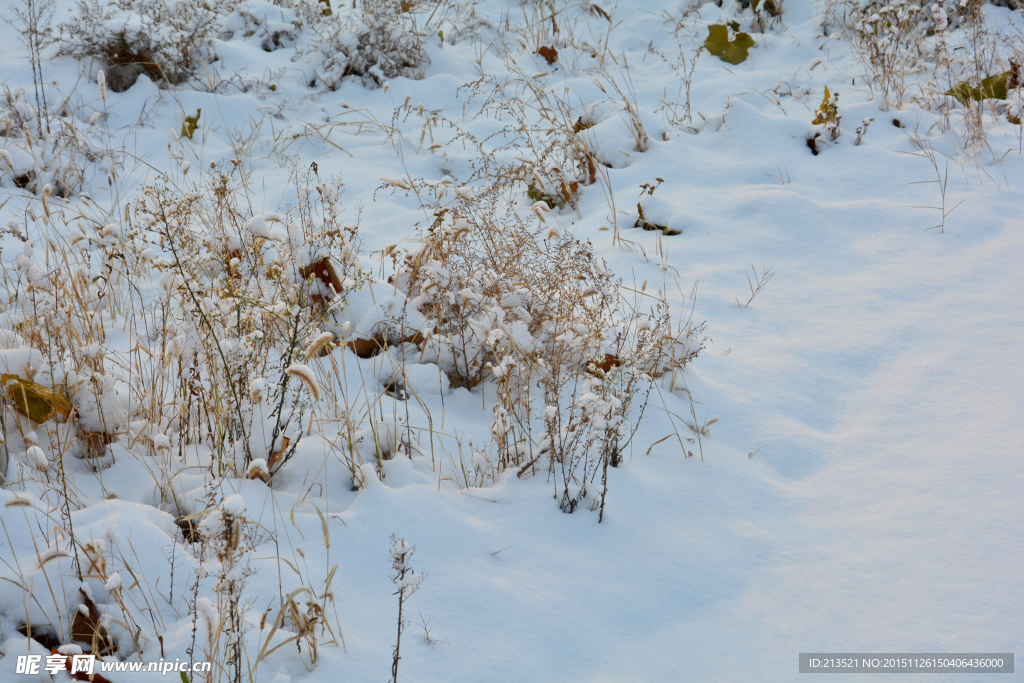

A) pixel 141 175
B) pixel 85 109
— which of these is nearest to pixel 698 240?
pixel 141 175

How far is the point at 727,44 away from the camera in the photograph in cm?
494

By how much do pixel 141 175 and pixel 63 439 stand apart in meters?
2.31

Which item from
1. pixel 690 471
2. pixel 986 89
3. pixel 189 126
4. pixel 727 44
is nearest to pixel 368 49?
pixel 189 126

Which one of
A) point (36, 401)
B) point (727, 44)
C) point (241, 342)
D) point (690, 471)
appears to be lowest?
point (690, 471)

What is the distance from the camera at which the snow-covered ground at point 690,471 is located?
1.37 metres

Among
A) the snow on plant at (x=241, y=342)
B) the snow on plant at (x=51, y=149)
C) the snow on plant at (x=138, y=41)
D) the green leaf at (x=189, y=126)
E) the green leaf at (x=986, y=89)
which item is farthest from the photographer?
the snow on plant at (x=138, y=41)

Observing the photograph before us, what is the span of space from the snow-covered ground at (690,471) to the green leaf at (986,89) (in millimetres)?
118

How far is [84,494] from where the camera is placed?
5.16 ft

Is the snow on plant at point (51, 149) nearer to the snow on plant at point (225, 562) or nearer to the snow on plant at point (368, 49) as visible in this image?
the snow on plant at point (368, 49)

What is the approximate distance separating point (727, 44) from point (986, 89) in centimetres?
176

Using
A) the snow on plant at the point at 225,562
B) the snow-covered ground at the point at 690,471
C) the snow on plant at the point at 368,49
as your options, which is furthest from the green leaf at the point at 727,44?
the snow on plant at the point at 225,562

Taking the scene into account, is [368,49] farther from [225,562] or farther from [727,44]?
[225,562]

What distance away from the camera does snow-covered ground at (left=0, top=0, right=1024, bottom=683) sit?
4.49 feet

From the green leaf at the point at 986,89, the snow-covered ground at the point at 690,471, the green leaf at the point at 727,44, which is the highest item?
the green leaf at the point at 727,44
